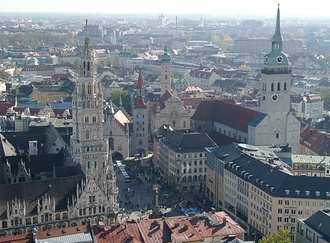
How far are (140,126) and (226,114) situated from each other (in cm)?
2188

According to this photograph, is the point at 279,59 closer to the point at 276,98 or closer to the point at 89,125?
the point at 276,98

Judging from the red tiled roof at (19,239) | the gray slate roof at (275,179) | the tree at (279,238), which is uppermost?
the gray slate roof at (275,179)

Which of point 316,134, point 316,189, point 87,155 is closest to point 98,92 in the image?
point 87,155

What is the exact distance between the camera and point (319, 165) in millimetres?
118688

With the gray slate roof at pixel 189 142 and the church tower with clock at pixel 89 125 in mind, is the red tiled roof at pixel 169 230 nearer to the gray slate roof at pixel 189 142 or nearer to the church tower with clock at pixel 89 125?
the church tower with clock at pixel 89 125

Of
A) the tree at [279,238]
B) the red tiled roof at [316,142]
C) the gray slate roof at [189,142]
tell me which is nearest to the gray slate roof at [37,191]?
the tree at [279,238]

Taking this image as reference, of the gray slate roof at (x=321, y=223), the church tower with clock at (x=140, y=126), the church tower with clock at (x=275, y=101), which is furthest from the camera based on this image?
the church tower with clock at (x=140, y=126)

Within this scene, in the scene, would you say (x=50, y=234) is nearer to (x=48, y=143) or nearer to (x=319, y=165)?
(x=48, y=143)

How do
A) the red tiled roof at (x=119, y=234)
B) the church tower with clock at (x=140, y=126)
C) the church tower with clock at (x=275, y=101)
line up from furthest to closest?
the church tower with clock at (x=140, y=126), the church tower with clock at (x=275, y=101), the red tiled roof at (x=119, y=234)

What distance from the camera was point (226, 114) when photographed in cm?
15175

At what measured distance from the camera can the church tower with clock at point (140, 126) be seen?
6260 inches

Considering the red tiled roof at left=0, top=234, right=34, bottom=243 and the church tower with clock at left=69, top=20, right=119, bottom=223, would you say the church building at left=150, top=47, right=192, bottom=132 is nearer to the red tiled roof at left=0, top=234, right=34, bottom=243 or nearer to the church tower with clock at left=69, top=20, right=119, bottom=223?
the church tower with clock at left=69, top=20, right=119, bottom=223

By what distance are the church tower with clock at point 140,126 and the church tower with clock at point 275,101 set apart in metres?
31.6

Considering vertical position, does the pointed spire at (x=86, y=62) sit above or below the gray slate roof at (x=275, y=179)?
above
